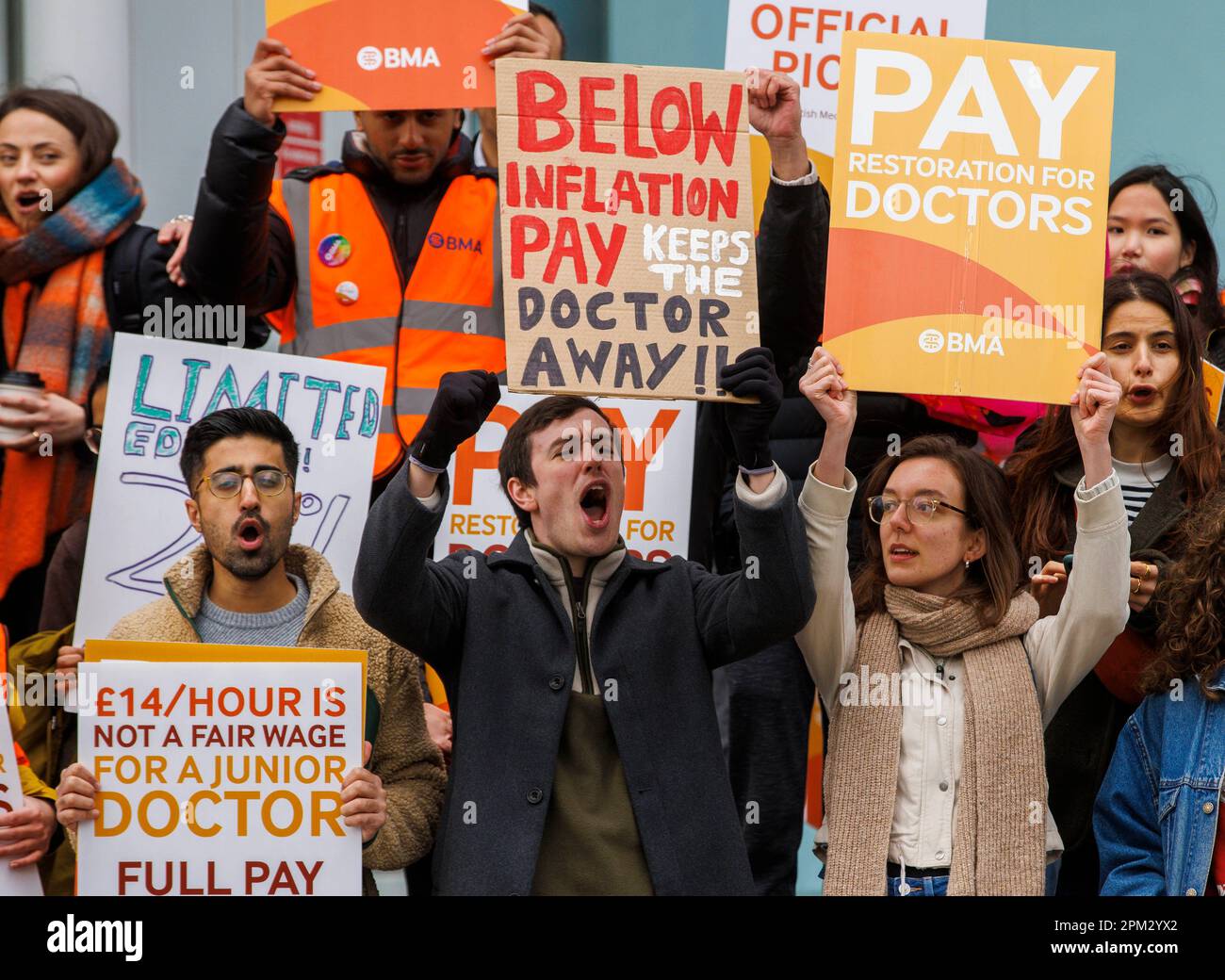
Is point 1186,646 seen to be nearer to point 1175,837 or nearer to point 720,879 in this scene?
point 1175,837

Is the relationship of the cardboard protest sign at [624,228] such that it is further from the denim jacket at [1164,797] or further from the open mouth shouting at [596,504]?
the denim jacket at [1164,797]

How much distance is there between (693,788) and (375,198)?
79.8 inches

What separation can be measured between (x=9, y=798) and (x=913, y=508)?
2237 millimetres

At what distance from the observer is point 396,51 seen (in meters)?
5.13

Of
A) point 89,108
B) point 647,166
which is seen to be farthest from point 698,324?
point 89,108

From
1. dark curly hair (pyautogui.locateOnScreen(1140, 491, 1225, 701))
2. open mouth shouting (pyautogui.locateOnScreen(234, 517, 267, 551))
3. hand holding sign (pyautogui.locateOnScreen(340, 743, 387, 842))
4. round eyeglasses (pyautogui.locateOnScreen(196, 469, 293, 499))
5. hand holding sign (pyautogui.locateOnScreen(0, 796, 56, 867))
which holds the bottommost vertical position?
hand holding sign (pyautogui.locateOnScreen(0, 796, 56, 867))

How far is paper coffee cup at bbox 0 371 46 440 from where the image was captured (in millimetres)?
5312

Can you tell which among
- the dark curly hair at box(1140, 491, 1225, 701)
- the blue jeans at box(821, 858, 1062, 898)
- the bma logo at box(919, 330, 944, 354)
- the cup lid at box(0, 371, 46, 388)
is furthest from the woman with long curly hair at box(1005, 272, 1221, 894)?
the cup lid at box(0, 371, 46, 388)

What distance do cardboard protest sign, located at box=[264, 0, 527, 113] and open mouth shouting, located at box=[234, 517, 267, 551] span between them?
1.12m

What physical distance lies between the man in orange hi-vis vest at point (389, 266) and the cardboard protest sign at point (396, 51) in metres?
0.21

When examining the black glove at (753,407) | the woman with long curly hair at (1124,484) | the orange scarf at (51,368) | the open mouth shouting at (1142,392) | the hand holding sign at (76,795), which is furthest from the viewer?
the orange scarf at (51,368)

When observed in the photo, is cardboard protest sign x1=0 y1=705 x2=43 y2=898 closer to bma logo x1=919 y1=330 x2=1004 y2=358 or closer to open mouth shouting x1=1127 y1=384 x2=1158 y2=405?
bma logo x1=919 y1=330 x2=1004 y2=358

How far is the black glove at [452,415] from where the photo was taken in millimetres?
4328

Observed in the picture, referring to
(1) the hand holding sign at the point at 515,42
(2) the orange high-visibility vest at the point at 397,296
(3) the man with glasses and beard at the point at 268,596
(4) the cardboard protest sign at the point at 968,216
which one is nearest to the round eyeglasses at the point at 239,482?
(3) the man with glasses and beard at the point at 268,596
